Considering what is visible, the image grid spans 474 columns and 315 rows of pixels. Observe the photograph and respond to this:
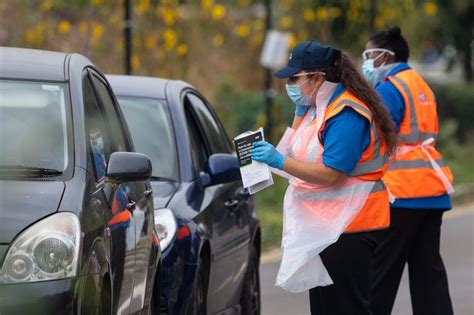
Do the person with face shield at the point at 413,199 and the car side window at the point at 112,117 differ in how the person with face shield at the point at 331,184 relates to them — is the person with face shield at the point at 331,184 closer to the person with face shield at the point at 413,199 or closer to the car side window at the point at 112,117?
the car side window at the point at 112,117

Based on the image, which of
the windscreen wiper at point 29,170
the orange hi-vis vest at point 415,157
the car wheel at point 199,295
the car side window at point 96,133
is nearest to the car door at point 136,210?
the car side window at point 96,133

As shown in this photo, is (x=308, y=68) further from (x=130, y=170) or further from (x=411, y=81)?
(x=411, y=81)

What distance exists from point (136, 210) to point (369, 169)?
115 cm

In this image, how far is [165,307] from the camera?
7105 mm

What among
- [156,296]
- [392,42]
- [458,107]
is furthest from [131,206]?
[458,107]

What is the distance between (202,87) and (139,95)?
9635 mm

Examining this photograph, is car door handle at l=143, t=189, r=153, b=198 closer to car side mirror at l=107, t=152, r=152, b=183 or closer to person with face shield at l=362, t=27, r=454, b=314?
car side mirror at l=107, t=152, r=152, b=183

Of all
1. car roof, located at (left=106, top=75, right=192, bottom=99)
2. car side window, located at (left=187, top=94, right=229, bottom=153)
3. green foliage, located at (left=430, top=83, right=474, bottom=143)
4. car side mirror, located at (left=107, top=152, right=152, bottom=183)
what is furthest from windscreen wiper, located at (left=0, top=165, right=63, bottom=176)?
green foliage, located at (left=430, top=83, right=474, bottom=143)

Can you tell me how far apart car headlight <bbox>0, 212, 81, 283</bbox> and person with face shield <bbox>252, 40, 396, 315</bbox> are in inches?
54.7

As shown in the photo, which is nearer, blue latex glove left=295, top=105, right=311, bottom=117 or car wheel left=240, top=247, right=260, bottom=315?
blue latex glove left=295, top=105, right=311, bottom=117

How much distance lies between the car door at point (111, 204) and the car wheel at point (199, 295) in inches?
41.7

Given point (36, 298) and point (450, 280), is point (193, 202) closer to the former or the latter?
point (36, 298)

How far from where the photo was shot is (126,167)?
5.79 meters

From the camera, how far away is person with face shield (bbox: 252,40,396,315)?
6.07 m
